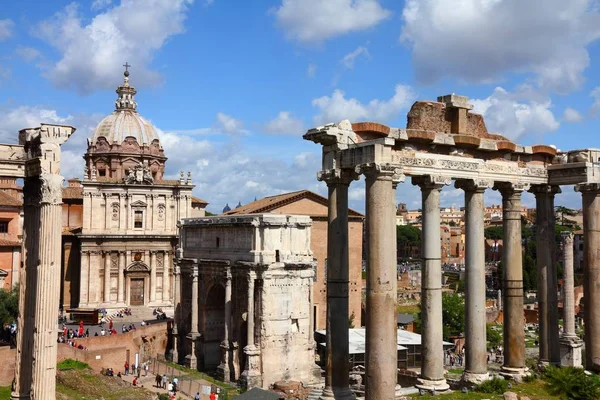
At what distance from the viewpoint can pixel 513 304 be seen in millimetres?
16812

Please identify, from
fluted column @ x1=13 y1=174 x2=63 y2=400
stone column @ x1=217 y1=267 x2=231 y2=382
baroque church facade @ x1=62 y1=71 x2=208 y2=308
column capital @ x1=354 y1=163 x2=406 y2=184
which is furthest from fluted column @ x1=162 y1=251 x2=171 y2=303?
column capital @ x1=354 y1=163 x2=406 y2=184

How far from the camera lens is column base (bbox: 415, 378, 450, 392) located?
15.1 metres

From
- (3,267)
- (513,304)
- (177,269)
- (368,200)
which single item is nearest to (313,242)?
(177,269)

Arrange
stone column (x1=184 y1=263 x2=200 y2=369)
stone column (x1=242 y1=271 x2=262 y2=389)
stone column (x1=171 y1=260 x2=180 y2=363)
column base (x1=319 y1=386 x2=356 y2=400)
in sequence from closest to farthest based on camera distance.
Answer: column base (x1=319 y1=386 x2=356 y2=400), stone column (x1=242 y1=271 x2=262 y2=389), stone column (x1=184 y1=263 x2=200 y2=369), stone column (x1=171 y1=260 x2=180 y2=363)

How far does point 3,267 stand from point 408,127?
31.6 metres

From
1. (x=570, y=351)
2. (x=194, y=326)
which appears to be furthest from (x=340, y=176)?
(x=194, y=326)

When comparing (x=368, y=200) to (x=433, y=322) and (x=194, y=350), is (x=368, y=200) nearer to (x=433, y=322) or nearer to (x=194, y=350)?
(x=433, y=322)

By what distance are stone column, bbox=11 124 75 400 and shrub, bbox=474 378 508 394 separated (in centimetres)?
1003

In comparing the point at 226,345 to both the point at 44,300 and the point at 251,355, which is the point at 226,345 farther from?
the point at 44,300

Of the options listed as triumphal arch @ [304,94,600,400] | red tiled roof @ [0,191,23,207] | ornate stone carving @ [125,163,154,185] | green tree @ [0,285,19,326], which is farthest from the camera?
ornate stone carving @ [125,163,154,185]

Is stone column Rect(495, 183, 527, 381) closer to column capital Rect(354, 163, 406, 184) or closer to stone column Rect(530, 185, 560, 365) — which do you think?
stone column Rect(530, 185, 560, 365)

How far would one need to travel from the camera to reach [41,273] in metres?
14.7

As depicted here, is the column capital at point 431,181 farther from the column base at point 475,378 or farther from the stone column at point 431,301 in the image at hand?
the column base at point 475,378

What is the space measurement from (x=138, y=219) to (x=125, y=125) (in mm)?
8357
